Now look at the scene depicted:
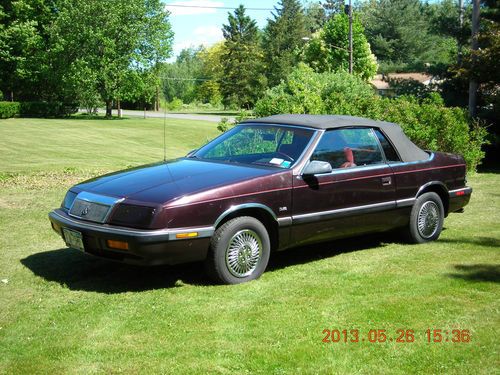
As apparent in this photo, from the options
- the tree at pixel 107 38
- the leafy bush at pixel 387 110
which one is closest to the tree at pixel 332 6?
the tree at pixel 107 38

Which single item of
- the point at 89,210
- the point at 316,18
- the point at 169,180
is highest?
the point at 316,18

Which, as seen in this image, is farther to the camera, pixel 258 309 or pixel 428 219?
pixel 428 219

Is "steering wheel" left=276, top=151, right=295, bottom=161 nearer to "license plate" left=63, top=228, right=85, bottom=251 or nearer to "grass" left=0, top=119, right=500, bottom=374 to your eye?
"grass" left=0, top=119, right=500, bottom=374

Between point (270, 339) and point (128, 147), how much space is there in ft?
76.2

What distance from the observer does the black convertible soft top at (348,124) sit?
6.61 metres

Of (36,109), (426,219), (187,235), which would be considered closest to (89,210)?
(187,235)

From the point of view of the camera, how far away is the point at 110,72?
46.5m

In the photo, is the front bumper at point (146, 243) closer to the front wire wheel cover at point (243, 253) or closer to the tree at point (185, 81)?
the front wire wheel cover at point (243, 253)

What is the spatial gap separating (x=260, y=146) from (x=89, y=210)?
2013 millimetres

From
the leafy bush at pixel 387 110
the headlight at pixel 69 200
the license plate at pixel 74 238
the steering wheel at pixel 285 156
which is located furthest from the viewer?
the leafy bush at pixel 387 110

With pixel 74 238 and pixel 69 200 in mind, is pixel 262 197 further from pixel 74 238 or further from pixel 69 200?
pixel 69 200

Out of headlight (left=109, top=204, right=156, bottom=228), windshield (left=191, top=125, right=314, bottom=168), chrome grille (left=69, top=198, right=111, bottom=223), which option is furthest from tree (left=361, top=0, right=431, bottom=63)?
headlight (left=109, top=204, right=156, bottom=228)

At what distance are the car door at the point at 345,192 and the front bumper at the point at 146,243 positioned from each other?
1131mm

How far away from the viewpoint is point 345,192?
Result: 6430 mm
